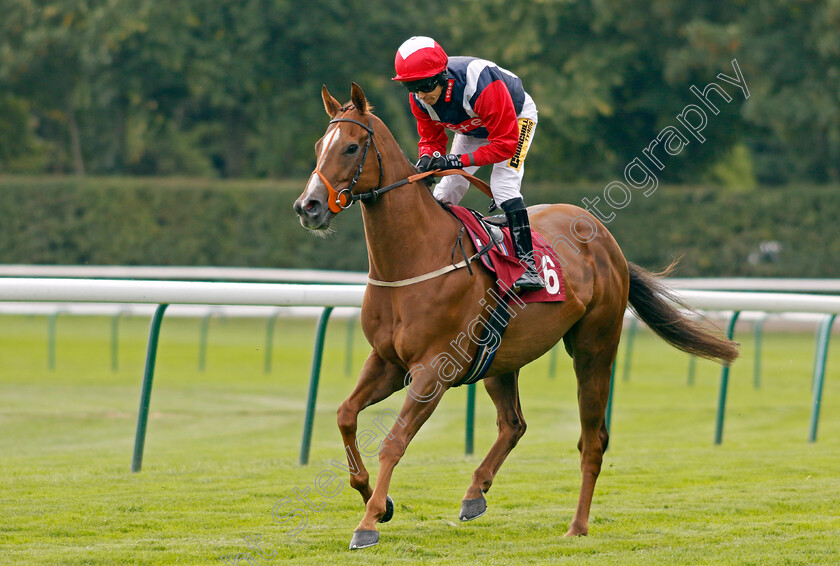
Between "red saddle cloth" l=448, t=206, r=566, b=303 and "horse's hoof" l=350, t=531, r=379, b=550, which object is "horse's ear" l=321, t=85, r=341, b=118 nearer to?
"red saddle cloth" l=448, t=206, r=566, b=303

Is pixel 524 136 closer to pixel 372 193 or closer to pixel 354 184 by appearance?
pixel 372 193

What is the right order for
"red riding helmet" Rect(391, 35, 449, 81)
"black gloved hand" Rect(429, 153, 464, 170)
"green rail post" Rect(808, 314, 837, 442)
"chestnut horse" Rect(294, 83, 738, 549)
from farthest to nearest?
"green rail post" Rect(808, 314, 837, 442), "black gloved hand" Rect(429, 153, 464, 170), "red riding helmet" Rect(391, 35, 449, 81), "chestnut horse" Rect(294, 83, 738, 549)

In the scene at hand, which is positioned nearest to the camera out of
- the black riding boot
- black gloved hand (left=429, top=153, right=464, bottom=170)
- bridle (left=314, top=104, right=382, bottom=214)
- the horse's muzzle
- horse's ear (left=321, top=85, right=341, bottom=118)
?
the horse's muzzle

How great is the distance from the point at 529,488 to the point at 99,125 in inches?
880

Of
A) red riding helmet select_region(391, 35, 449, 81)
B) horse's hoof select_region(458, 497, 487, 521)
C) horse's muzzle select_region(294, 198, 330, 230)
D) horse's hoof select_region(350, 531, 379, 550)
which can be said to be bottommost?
horse's hoof select_region(458, 497, 487, 521)

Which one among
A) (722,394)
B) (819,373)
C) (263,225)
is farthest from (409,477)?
(263,225)

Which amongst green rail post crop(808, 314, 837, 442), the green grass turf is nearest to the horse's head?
the green grass turf

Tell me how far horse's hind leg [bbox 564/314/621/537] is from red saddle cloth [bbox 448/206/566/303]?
1.38 feet

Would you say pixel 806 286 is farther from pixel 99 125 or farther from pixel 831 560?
pixel 99 125

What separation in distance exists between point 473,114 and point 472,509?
5.84 feet

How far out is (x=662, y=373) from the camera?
13.6 metres

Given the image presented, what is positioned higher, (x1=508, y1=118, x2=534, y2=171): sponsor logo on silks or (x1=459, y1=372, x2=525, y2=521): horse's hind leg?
(x1=508, y1=118, x2=534, y2=171): sponsor logo on silks

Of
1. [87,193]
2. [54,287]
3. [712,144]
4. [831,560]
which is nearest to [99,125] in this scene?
[87,193]

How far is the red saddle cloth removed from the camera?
486 cm
